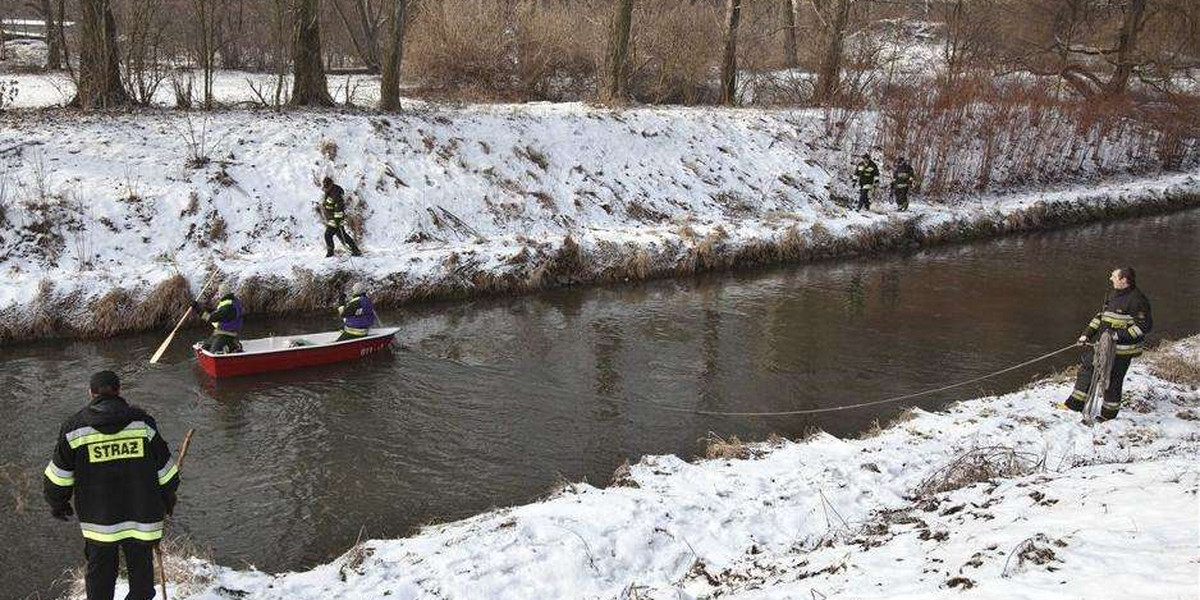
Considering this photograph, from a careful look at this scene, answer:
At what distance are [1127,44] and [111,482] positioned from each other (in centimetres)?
3972

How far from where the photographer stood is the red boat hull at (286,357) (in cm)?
1195

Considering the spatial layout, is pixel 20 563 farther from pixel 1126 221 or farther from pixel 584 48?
pixel 1126 221

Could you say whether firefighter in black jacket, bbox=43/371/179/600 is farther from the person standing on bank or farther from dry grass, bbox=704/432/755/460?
the person standing on bank

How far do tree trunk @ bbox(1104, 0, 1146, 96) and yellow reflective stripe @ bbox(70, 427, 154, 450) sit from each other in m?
37.2

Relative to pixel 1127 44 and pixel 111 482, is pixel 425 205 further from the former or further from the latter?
pixel 1127 44

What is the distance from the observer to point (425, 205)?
19125mm

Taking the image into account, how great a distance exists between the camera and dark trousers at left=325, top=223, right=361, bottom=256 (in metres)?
16.3

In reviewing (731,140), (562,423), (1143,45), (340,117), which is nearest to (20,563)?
(562,423)

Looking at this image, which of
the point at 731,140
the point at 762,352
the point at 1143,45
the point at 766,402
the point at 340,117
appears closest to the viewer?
the point at 766,402

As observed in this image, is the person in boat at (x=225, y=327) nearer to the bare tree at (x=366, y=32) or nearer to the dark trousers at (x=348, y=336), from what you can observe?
the dark trousers at (x=348, y=336)

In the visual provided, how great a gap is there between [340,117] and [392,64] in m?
2.13

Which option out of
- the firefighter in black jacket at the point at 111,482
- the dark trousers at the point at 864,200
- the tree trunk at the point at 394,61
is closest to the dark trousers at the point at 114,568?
the firefighter in black jacket at the point at 111,482

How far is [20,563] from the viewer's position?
24.6 ft

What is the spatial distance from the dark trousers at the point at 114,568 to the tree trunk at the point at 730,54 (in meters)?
26.1
